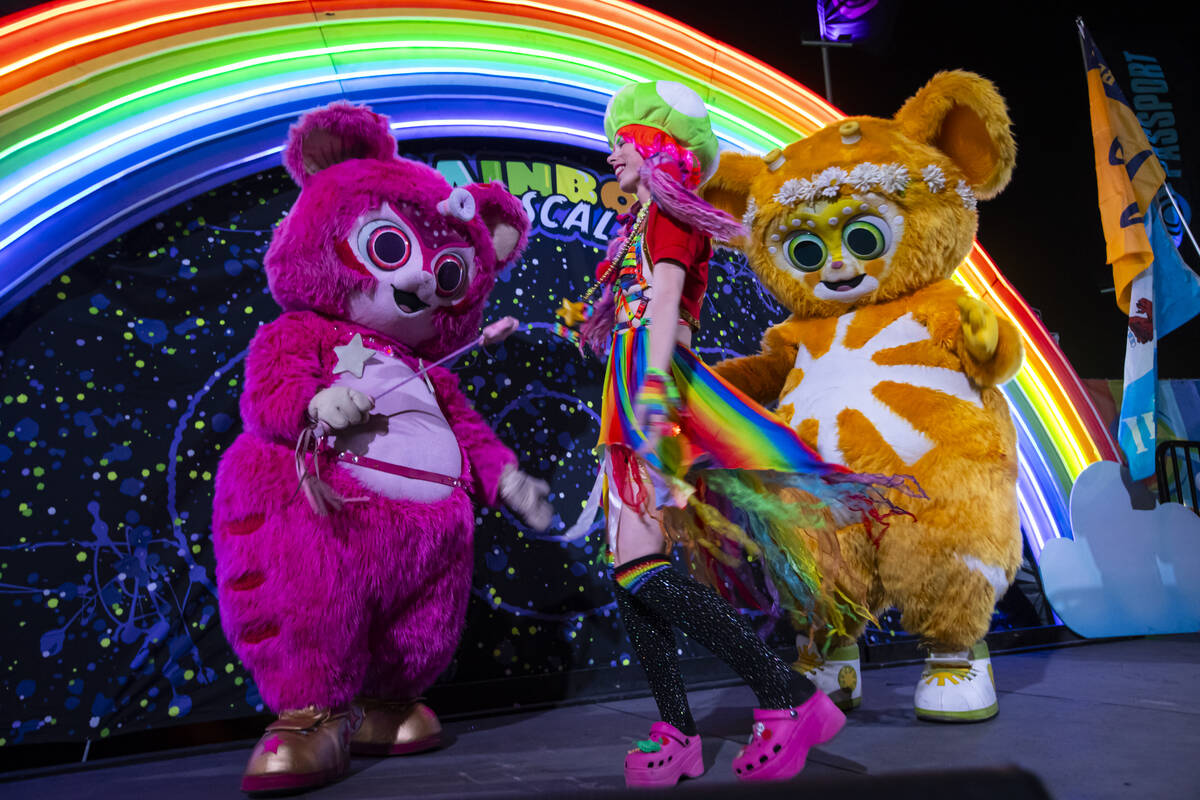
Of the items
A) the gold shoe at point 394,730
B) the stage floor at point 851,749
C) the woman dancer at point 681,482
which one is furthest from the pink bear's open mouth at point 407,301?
the stage floor at point 851,749

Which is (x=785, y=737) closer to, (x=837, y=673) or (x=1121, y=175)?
(x=837, y=673)

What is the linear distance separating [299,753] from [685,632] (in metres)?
0.77

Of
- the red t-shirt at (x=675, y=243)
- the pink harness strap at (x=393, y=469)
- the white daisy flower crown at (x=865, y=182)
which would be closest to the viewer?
the red t-shirt at (x=675, y=243)

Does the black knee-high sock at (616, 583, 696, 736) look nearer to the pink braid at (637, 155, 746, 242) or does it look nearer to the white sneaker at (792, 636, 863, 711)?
the white sneaker at (792, 636, 863, 711)

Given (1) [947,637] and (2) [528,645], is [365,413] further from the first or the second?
(1) [947,637]

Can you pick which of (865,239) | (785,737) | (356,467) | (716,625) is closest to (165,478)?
(356,467)

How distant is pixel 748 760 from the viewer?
140cm

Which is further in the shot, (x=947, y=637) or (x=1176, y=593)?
(x=1176, y=593)

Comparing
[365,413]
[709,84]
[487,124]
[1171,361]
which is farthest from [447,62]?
[1171,361]

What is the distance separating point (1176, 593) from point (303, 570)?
3076 mm

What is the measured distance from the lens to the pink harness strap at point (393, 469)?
1.81m

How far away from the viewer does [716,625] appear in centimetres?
147

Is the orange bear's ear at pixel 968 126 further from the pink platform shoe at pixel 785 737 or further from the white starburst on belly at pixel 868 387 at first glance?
the pink platform shoe at pixel 785 737

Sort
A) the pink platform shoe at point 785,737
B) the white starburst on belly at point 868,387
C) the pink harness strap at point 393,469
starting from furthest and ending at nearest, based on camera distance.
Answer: the white starburst on belly at point 868,387
the pink harness strap at point 393,469
the pink platform shoe at point 785,737
